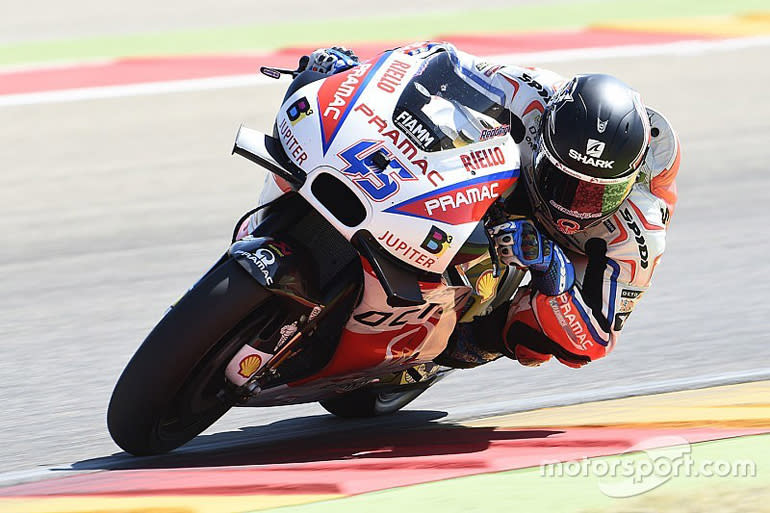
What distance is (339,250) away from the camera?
3.95 meters

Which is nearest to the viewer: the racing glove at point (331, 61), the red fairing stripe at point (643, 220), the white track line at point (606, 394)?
the racing glove at point (331, 61)

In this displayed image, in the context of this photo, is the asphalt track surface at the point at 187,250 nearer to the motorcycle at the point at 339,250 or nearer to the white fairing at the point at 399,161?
the motorcycle at the point at 339,250

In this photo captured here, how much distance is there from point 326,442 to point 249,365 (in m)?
0.72

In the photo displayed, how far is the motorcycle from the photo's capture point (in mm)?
3711

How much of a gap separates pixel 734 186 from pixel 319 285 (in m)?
5.05

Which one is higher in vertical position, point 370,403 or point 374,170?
point 374,170

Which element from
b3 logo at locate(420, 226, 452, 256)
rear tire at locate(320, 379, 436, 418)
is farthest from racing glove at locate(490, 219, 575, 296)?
rear tire at locate(320, 379, 436, 418)

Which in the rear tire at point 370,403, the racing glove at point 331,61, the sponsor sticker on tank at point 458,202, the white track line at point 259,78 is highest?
the racing glove at point 331,61

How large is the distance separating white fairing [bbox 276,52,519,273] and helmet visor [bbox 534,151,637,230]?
6.1 inches

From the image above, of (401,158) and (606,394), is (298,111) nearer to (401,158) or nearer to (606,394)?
(401,158)

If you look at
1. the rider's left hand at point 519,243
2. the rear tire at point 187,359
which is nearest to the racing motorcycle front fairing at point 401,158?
the rider's left hand at point 519,243

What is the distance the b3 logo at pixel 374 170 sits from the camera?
12.2 ft

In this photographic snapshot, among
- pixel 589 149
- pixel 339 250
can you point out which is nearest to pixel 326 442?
pixel 339 250

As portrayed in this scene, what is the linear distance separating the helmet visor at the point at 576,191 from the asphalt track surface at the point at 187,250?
1.15 metres
